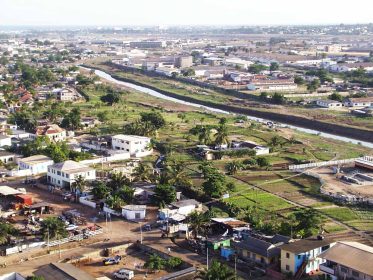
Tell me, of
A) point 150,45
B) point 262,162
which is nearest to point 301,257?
point 262,162

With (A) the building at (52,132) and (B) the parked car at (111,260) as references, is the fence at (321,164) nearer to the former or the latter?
(B) the parked car at (111,260)

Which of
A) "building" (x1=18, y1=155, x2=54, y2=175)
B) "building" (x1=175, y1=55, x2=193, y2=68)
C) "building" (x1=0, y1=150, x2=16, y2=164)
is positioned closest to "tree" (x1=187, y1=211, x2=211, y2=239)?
"building" (x1=18, y1=155, x2=54, y2=175)

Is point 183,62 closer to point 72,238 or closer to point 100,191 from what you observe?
point 100,191

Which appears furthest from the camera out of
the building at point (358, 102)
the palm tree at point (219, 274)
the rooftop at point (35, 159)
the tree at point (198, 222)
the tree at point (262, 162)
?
the building at point (358, 102)

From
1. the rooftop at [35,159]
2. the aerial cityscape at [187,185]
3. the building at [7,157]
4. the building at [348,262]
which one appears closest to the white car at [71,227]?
the aerial cityscape at [187,185]

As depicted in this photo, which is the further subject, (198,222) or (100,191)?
(100,191)

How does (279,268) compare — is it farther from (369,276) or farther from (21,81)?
(21,81)
